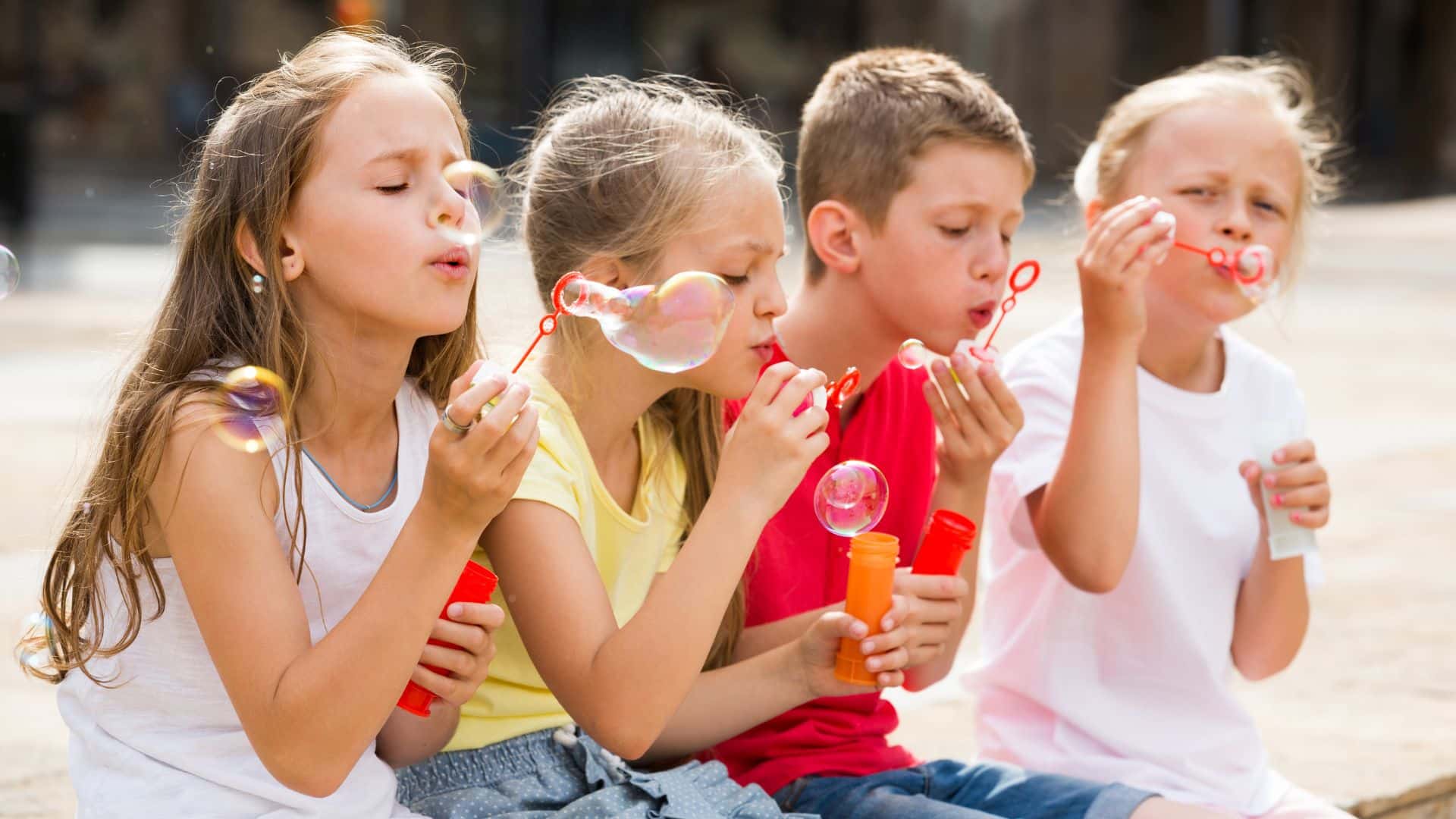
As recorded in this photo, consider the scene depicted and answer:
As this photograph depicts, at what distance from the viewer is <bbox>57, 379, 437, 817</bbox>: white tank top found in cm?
169

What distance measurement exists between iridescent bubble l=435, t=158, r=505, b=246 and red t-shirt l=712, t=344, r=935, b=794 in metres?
0.54

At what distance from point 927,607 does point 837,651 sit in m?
0.12

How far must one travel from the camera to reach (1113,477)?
2168 millimetres

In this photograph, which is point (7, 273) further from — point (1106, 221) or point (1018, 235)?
point (1018, 235)

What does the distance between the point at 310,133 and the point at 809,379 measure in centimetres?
56

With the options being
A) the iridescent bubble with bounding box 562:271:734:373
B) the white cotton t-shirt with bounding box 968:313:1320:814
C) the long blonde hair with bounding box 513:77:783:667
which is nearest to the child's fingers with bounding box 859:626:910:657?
the long blonde hair with bounding box 513:77:783:667

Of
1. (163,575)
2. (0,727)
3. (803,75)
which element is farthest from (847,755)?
(803,75)

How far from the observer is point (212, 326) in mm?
1751

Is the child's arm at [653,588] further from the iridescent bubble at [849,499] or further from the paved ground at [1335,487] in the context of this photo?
the paved ground at [1335,487]

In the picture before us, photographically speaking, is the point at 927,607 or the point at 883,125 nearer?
the point at 927,607

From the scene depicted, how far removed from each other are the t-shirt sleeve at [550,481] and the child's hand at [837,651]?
12.0 inches

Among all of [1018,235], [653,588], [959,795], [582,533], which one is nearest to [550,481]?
[582,533]

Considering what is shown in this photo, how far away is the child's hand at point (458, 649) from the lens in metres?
1.70

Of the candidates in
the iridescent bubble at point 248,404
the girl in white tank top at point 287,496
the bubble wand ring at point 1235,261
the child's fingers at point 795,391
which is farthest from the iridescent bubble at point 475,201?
the bubble wand ring at point 1235,261
